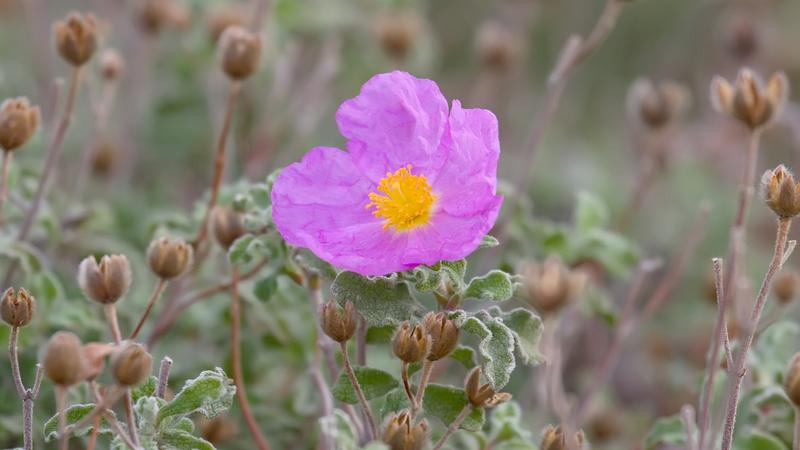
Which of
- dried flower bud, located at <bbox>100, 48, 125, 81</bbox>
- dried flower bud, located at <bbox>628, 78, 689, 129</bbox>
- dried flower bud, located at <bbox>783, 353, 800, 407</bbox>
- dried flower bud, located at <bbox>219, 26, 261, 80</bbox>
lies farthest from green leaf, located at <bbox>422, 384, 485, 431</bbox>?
dried flower bud, located at <bbox>628, 78, 689, 129</bbox>

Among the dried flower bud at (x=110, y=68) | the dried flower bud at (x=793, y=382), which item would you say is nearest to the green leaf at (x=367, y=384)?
the dried flower bud at (x=793, y=382)

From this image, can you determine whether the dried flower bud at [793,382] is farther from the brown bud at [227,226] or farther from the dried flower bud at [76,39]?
the dried flower bud at [76,39]

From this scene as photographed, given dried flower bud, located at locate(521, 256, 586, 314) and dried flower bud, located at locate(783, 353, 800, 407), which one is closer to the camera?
dried flower bud, located at locate(783, 353, 800, 407)

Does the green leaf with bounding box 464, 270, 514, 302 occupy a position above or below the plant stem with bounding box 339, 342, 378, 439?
above

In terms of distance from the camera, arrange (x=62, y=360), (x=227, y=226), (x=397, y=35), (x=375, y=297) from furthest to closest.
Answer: (x=397, y=35), (x=227, y=226), (x=375, y=297), (x=62, y=360)

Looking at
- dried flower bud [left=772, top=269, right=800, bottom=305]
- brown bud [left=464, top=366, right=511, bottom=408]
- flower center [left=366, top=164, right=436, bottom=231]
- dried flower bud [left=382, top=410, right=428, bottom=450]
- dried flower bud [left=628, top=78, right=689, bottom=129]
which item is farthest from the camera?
dried flower bud [left=628, top=78, right=689, bottom=129]

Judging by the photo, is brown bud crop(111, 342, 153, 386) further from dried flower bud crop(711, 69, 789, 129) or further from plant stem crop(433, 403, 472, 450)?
dried flower bud crop(711, 69, 789, 129)

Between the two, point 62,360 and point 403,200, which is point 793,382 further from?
point 62,360

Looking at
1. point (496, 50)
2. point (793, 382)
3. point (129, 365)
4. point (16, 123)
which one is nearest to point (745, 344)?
point (793, 382)

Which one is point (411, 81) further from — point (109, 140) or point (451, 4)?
point (451, 4)
